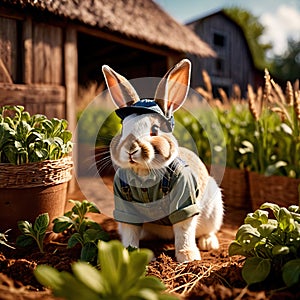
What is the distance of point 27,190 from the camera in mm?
1822

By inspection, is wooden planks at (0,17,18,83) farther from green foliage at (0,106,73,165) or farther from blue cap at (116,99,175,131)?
blue cap at (116,99,175,131)

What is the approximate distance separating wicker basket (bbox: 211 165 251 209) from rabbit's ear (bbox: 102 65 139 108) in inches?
70.6

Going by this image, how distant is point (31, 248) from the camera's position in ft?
6.22

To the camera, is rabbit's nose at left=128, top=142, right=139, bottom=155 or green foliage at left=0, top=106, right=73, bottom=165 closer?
rabbit's nose at left=128, top=142, right=139, bottom=155

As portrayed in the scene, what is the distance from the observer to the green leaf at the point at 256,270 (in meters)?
1.27

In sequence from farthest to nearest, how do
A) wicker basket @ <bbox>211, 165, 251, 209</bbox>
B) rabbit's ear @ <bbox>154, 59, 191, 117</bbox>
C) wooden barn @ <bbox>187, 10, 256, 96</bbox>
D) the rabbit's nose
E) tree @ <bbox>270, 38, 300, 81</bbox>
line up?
tree @ <bbox>270, 38, 300, 81</bbox>
wooden barn @ <bbox>187, 10, 256, 96</bbox>
wicker basket @ <bbox>211, 165, 251, 209</bbox>
rabbit's ear @ <bbox>154, 59, 191, 117</bbox>
the rabbit's nose

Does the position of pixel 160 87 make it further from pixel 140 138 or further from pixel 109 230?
pixel 109 230

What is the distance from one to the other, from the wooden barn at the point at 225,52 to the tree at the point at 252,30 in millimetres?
155

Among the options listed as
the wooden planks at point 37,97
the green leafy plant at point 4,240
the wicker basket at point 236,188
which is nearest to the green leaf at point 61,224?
the green leafy plant at point 4,240

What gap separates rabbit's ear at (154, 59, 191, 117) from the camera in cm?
163

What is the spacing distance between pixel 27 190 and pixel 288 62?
17962 millimetres

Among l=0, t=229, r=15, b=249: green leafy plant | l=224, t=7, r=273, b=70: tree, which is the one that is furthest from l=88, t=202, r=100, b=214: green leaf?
l=224, t=7, r=273, b=70: tree

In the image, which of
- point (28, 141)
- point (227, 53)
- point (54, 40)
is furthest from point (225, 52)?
point (28, 141)

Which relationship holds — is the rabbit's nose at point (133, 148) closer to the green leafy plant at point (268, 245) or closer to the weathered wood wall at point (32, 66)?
the green leafy plant at point (268, 245)
